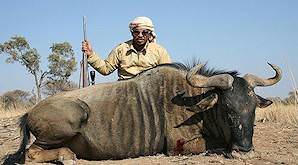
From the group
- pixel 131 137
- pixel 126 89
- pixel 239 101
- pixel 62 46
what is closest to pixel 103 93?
pixel 126 89

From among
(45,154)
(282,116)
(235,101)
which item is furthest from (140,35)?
(282,116)

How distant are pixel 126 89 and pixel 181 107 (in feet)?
2.74

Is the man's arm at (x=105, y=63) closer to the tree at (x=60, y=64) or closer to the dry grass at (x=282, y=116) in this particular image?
the dry grass at (x=282, y=116)

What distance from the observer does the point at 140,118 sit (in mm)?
6180

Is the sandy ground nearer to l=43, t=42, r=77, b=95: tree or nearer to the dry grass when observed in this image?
the dry grass

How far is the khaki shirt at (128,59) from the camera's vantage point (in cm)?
767

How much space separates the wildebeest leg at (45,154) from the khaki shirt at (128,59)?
2.10 m

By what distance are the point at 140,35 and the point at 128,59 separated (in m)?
0.46

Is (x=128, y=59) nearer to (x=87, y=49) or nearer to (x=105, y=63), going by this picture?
(x=105, y=63)

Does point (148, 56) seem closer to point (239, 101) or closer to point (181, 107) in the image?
point (181, 107)

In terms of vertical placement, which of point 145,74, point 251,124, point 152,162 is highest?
point 145,74

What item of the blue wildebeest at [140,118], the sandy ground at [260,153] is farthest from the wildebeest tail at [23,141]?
the sandy ground at [260,153]

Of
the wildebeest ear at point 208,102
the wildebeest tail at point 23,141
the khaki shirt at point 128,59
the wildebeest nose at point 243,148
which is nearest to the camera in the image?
the wildebeest nose at point 243,148

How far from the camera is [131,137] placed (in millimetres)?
6125
